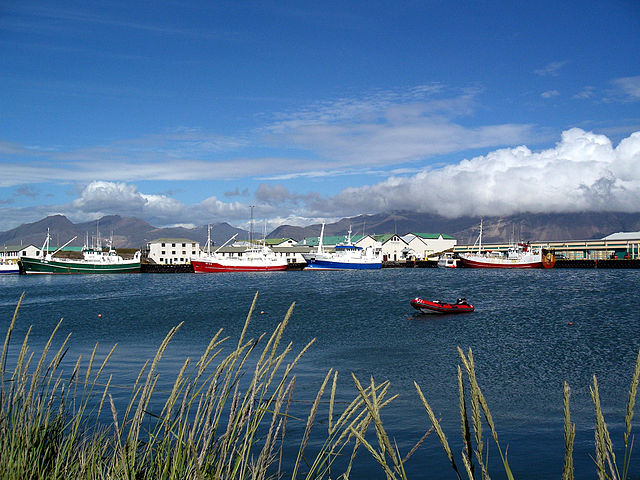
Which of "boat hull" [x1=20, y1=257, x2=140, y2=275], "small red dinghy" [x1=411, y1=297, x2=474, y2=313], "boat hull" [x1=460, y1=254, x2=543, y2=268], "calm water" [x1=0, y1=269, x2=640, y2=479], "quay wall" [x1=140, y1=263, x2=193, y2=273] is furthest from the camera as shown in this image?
"boat hull" [x1=460, y1=254, x2=543, y2=268]

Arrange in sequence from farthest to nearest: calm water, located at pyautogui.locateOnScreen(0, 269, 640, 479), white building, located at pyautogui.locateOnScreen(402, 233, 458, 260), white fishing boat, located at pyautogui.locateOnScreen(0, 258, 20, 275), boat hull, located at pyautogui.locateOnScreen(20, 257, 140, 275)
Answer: white building, located at pyautogui.locateOnScreen(402, 233, 458, 260)
white fishing boat, located at pyautogui.locateOnScreen(0, 258, 20, 275)
boat hull, located at pyautogui.locateOnScreen(20, 257, 140, 275)
calm water, located at pyautogui.locateOnScreen(0, 269, 640, 479)

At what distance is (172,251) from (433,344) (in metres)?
112

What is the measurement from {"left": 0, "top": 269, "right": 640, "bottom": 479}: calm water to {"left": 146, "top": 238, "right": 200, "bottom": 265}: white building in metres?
77.0

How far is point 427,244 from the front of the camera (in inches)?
6260

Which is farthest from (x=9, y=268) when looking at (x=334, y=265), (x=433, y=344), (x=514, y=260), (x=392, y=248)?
(x=433, y=344)

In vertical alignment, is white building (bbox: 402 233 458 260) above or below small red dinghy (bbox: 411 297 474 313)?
above

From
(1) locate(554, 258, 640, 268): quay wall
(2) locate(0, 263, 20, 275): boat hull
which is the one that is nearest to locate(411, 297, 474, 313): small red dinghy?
(1) locate(554, 258, 640, 268): quay wall

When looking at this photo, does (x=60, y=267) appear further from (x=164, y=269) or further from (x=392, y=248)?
(x=392, y=248)

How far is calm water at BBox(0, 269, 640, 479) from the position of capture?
476 inches

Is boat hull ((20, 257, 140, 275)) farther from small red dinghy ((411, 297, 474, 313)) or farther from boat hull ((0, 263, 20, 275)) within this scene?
small red dinghy ((411, 297, 474, 313))

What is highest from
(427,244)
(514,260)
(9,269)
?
(427,244)

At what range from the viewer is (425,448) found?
452 inches

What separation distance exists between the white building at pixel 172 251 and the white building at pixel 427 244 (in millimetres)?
59481

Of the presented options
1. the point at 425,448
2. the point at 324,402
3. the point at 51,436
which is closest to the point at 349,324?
the point at 324,402
